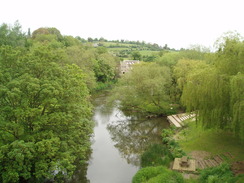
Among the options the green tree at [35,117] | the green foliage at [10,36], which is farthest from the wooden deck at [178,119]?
the green foliage at [10,36]

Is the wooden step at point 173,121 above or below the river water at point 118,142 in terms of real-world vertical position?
A: above

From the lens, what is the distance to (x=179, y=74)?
29562 millimetres

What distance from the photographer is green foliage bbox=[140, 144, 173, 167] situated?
659 inches

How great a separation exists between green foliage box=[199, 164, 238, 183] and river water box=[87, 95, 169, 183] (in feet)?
17.9

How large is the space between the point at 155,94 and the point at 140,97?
208cm

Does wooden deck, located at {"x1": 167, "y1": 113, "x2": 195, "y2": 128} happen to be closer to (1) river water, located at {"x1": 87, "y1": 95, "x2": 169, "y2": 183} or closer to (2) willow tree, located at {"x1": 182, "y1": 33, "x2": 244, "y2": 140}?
(1) river water, located at {"x1": 87, "y1": 95, "x2": 169, "y2": 183}

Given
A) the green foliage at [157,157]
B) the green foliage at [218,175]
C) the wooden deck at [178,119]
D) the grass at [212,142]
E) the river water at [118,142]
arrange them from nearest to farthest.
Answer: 1. the green foliage at [218,175]
2. the green foliage at [157,157]
3. the grass at [212,142]
4. the river water at [118,142]
5. the wooden deck at [178,119]

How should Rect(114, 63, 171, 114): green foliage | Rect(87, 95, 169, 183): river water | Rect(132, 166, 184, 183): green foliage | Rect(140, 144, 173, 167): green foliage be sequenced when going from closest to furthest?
Rect(132, 166, 184, 183): green foliage
Rect(140, 144, 173, 167): green foliage
Rect(87, 95, 169, 183): river water
Rect(114, 63, 171, 114): green foliage

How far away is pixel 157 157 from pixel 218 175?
5.39m

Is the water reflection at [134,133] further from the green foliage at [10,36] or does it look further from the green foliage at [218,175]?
the green foliage at [10,36]

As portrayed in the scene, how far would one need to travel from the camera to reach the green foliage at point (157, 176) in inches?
523

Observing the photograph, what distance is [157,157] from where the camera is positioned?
1748 centimetres

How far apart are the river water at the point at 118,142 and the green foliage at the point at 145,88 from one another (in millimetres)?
2220

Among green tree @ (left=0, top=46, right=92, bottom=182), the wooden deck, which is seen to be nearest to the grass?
the wooden deck
